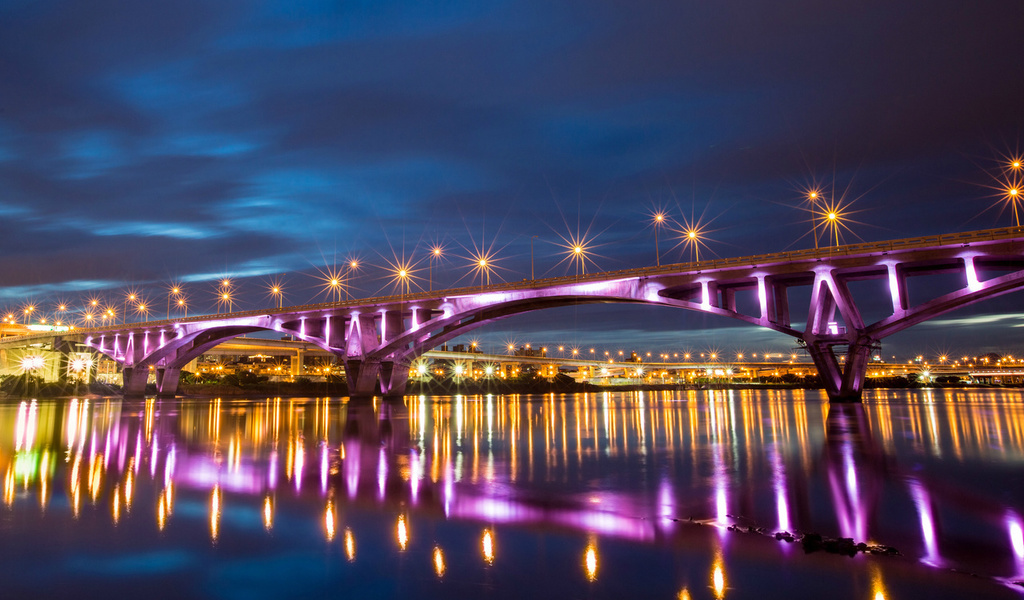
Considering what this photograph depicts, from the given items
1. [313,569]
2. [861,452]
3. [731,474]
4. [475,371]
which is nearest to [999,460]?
[861,452]

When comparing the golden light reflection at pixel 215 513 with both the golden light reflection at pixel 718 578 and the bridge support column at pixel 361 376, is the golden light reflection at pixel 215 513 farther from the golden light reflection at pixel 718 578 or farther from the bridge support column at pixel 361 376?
the bridge support column at pixel 361 376

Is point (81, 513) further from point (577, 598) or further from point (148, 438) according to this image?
point (148, 438)

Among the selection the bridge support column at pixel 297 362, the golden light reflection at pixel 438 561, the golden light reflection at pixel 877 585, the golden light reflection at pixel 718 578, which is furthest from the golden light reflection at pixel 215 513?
the bridge support column at pixel 297 362

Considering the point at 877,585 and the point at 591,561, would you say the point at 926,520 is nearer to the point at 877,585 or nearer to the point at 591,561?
the point at 877,585

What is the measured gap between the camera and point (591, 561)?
7137mm

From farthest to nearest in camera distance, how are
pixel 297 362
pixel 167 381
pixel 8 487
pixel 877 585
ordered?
pixel 297 362, pixel 167 381, pixel 8 487, pixel 877 585

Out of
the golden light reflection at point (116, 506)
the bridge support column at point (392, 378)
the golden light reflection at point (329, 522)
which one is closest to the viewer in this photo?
the golden light reflection at point (329, 522)

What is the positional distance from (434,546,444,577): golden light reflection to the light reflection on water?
0.11ft

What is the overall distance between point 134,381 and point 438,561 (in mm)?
102606

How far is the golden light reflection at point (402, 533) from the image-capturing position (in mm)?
7855

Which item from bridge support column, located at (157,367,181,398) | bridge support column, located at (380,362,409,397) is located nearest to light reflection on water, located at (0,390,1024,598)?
bridge support column, located at (380,362,409,397)

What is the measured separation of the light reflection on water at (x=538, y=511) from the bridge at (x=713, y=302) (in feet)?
82.4

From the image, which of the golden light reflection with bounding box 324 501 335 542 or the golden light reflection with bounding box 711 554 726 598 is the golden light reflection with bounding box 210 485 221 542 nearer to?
the golden light reflection with bounding box 324 501 335 542

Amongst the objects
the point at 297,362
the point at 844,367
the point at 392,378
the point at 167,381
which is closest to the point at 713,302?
the point at 844,367
